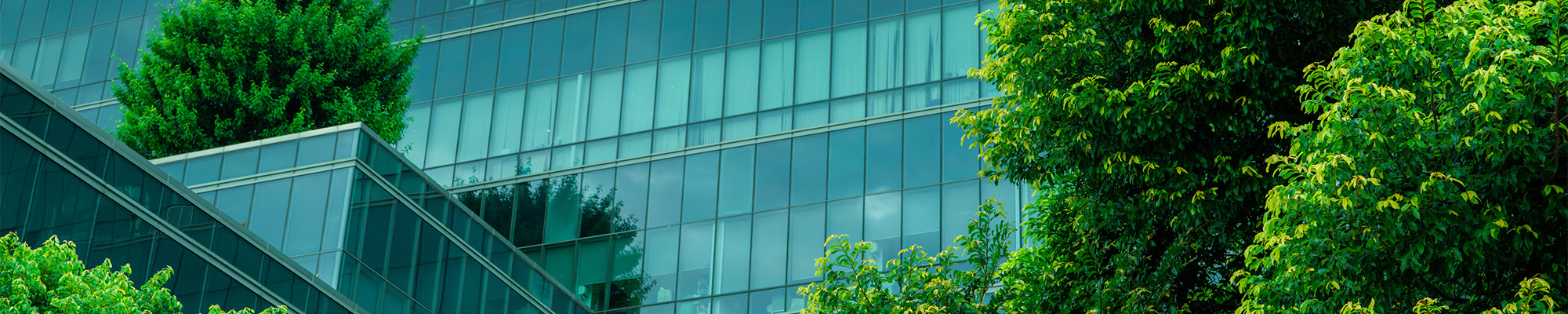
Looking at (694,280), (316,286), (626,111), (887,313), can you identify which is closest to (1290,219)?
(887,313)

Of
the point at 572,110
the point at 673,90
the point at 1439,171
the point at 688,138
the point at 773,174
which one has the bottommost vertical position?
the point at 1439,171

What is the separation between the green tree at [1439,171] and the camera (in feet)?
33.7

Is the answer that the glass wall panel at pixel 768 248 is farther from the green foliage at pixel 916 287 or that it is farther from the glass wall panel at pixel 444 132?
the green foliage at pixel 916 287

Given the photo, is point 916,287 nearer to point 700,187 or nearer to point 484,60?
point 700,187

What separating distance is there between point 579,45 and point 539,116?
6.24 ft

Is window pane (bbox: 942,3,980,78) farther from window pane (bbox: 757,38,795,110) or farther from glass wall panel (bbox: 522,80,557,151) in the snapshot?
glass wall panel (bbox: 522,80,557,151)

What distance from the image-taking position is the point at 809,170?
2986cm

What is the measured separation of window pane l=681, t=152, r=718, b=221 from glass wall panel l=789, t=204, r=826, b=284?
2.02m

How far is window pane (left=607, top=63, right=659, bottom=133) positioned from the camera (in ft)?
106

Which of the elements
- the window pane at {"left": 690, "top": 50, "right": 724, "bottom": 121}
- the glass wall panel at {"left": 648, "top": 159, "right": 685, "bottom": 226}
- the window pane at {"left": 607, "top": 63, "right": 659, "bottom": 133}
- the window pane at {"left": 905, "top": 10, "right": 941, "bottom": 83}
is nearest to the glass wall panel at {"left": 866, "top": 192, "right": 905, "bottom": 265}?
the window pane at {"left": 905, "top": 10, "right": 941, "bottom": 83}

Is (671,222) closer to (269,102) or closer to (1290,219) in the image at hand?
(269,102)

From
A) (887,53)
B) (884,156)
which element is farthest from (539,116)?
(884,156)

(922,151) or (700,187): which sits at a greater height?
(700,187)

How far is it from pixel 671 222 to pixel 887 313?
54.2ft
